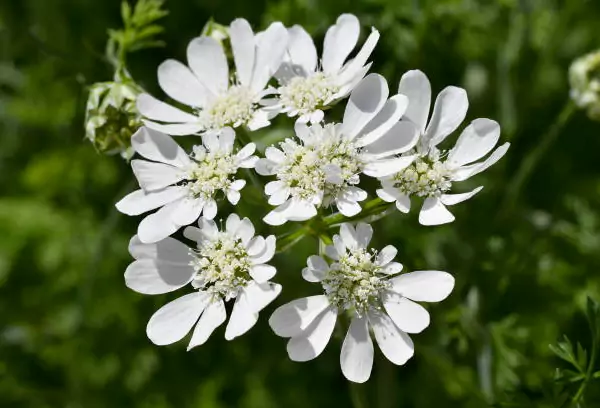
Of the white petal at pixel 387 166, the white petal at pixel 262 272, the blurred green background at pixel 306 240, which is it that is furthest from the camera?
the blurred green background at pixel 306 240

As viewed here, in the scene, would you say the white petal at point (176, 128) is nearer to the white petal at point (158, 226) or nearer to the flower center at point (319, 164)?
the white petal at point (158, 226)

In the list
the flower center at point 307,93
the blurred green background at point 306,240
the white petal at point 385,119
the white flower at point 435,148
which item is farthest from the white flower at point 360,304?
the blurred green background at point 306,240

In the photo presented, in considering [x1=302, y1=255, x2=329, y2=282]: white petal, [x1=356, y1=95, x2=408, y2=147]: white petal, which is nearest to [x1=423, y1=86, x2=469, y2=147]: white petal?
[x1=356, y1=95, x2=408, y2=147]: white petal

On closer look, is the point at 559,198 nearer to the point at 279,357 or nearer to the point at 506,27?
the point at 506,27

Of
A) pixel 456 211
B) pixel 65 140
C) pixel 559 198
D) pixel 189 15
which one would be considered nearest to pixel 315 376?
Answer: pixel 456 211

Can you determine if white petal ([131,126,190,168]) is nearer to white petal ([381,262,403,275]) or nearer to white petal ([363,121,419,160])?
white petal ([363,121,419,160])

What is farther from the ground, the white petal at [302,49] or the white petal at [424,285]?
the white petal at [302,49]
